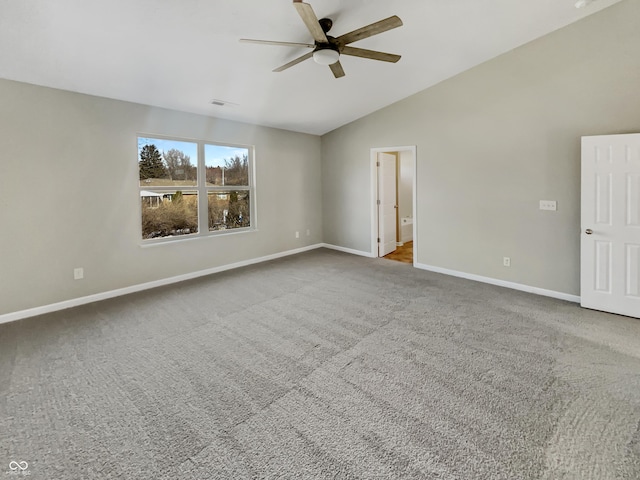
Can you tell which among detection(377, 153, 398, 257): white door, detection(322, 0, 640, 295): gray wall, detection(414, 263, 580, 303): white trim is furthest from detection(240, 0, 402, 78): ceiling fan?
detection(414, 263, 580, 303): white trim

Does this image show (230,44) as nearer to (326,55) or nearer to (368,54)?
(326,55)

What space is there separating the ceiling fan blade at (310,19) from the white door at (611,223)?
9.96 feet

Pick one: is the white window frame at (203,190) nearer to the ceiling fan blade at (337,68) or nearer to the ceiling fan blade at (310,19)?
the ceiling fan blade at (337,68)

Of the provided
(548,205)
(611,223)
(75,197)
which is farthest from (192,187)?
(611,223)

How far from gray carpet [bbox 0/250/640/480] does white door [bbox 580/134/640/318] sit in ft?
0.89

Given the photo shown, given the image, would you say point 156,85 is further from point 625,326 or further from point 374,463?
point 625,326

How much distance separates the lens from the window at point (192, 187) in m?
4.50

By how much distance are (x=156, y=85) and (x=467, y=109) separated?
4.20 meters

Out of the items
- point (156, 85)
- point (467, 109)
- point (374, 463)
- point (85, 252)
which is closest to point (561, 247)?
point (467, 109)

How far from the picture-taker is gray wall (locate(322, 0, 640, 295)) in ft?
11.0

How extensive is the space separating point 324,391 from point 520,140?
3.95m

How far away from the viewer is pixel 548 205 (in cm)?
385

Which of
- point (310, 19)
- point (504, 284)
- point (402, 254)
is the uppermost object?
point (310, 19)

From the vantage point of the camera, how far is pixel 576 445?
1.68 metres
